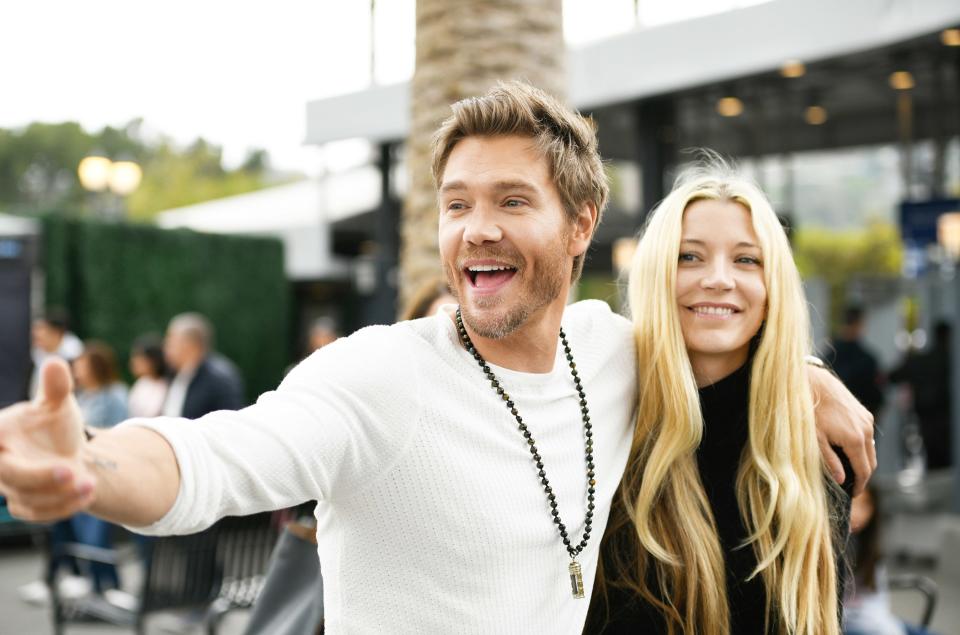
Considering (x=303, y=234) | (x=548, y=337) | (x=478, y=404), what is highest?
(x=303, y=234)

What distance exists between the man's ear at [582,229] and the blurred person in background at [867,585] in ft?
8.77

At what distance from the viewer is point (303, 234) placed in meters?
17.7

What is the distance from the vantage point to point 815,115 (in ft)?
44.3

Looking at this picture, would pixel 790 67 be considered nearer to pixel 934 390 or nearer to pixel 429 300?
pixel 934 390

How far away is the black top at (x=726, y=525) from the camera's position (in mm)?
2406

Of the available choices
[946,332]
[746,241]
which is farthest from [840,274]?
[746,241]

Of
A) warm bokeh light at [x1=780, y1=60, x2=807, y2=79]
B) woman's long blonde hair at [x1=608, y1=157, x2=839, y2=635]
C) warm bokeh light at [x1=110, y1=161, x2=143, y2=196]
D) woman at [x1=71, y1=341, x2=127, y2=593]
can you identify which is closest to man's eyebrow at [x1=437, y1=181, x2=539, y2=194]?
woman's long blonde hair at [x1=608, y1=157, x2=839, y2=635]

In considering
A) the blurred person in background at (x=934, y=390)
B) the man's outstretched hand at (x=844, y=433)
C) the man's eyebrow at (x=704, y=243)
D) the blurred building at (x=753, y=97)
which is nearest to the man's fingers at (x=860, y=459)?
the man's outstretched hand at (x=844, y=433)

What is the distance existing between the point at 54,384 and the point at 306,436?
19.7 inches

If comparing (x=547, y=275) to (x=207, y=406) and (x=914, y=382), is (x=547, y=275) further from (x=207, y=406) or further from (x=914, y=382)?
(x=914, y=382)

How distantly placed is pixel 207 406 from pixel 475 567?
19.5ft

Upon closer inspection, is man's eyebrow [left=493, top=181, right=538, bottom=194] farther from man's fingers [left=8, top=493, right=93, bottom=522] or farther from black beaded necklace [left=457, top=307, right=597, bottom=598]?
man's fingers [left=8, top=493, right=93, bottom=522]

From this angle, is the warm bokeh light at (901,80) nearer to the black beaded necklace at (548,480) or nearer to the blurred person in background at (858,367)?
the blurred person in background at (858,367)

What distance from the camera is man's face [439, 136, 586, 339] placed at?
1.97 meters
